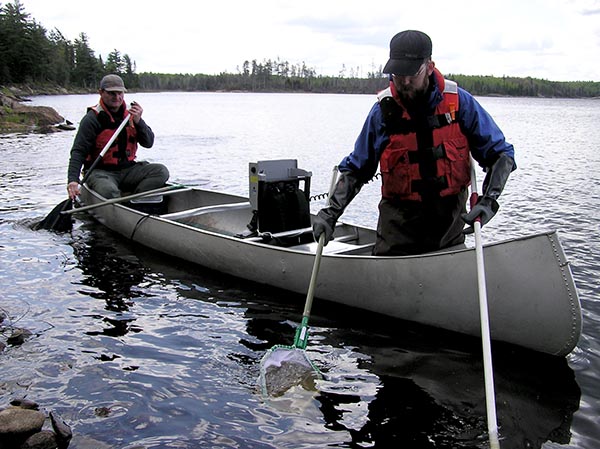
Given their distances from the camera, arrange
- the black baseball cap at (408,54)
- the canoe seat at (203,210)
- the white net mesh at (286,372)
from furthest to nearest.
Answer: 1. the canoe seat at (203,210)
2. the white net mesh at (286,372)
3. the black baseball cap at (408,54)

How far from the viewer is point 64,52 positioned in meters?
119

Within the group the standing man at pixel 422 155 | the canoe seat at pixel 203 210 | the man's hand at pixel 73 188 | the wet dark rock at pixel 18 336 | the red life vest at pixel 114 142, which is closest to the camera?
the standing man at pixel 422 155

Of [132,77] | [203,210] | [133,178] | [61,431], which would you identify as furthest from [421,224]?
[132,77]

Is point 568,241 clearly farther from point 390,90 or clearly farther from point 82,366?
point 82,366

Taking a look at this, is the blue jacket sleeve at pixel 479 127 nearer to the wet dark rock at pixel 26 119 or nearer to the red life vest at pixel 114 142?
the red life vest at pixel 114 142

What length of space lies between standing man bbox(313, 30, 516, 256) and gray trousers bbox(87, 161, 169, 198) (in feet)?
17.5

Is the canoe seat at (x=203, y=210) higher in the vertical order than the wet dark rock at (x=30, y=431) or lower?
higher

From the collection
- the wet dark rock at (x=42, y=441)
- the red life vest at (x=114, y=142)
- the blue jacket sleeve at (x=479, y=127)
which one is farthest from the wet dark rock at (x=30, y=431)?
the red life vest at (x=114, y=142)

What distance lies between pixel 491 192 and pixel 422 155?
745 millimetres

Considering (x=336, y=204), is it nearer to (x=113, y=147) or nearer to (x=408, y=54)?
(x=408, y=54)

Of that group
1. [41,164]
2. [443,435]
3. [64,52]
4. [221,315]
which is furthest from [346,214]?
[64,52]

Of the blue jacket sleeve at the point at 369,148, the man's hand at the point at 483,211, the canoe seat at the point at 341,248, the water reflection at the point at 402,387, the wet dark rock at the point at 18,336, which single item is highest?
A: the blue jacket sleeve at the point at 369,148

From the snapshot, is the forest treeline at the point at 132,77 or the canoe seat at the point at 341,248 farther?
the forest treeline at the point at 132,77

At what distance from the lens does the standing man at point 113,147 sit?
988 cm
